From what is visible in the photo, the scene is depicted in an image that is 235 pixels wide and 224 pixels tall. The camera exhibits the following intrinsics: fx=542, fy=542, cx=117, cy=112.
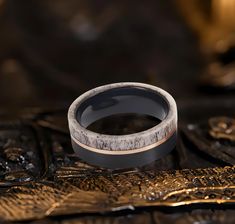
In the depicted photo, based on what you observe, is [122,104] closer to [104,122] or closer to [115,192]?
[104,122]

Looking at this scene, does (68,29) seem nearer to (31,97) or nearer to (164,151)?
(31,97)

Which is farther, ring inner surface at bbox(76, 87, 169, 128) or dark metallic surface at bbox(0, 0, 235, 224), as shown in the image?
ring inner surface at bbox(76, 87, 169, 128)

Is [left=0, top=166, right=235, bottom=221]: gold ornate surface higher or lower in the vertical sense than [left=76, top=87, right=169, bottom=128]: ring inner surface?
lower

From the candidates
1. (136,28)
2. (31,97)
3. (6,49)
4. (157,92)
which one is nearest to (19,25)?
(6,49)

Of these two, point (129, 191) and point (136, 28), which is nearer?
point (129, 191)
